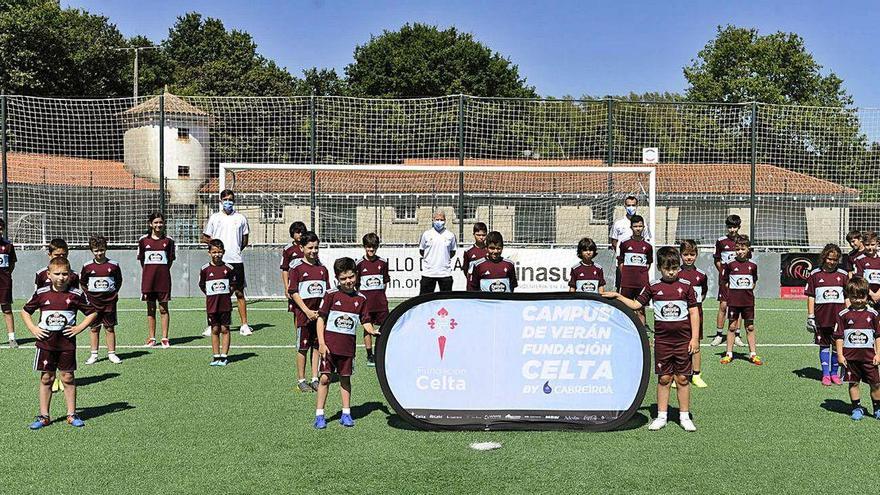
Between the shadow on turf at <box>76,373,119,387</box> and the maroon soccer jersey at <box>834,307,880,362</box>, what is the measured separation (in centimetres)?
784

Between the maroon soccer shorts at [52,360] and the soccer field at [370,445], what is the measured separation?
1.72 feet

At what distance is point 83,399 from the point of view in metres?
8.74

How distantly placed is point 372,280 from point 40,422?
4.10 meters

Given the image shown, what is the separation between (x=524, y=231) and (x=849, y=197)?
8534 millimetres

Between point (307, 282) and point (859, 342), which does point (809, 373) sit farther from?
point (307, 282)

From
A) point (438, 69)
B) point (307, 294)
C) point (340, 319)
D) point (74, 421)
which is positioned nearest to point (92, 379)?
point (74, 421)

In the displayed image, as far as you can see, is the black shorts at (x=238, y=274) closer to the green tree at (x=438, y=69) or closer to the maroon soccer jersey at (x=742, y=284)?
the maroon soccer jersey at (x=742, y=284)

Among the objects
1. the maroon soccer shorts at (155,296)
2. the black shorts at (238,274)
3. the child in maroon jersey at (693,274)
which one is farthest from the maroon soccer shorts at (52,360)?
the child in maroon jersey at (693,274)

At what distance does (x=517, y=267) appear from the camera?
1745 cm

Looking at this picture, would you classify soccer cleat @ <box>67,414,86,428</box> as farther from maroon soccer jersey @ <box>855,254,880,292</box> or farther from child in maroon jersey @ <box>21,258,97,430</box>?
maroon soccer jersey @ <box>855,254,880,292</box>

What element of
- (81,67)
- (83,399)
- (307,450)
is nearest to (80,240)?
(83,399)

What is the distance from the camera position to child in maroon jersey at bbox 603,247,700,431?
740 cm

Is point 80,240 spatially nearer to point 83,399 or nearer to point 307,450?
point 83,399

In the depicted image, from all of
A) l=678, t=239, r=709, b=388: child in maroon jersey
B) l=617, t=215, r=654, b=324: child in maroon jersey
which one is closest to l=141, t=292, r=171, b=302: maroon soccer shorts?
l=617, t=215, r=654, b=324: child in maroon jersey
